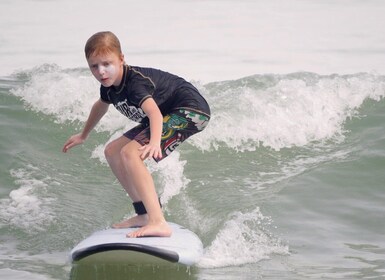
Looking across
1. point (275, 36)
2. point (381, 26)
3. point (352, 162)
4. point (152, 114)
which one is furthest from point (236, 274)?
point (381, 26)

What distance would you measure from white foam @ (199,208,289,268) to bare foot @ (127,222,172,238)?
35 centimetres

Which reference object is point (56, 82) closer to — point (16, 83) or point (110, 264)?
point (16, 83)

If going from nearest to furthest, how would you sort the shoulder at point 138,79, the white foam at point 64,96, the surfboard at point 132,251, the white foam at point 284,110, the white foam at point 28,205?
1. the surfboard at point 132,251
2. the shoulder at point 138,79
3. the white foam at point 28,205
4. the white foam at point 284,110
5. the white foam at point 64,96

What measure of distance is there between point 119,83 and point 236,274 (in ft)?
4.63

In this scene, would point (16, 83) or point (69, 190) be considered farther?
point (16, 83)

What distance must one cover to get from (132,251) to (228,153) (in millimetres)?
3751

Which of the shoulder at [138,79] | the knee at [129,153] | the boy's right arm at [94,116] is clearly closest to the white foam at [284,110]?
the boy's right arm at [94,116]

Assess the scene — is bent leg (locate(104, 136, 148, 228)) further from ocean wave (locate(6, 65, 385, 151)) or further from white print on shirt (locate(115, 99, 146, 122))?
ocean wave (locate(6, 65, 385, 151))

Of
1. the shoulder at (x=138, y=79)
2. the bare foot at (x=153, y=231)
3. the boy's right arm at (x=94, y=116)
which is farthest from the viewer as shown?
the boy's right arm at (x=94, y=116)

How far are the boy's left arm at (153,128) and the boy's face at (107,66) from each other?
11.4 inches

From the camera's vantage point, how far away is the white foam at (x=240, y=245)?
249 inches

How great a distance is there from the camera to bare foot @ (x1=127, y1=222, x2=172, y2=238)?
5898 millimetres

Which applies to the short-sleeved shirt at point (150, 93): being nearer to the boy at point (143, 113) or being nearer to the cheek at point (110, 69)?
the boy at point (143, 113)

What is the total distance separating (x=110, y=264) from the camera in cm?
590
